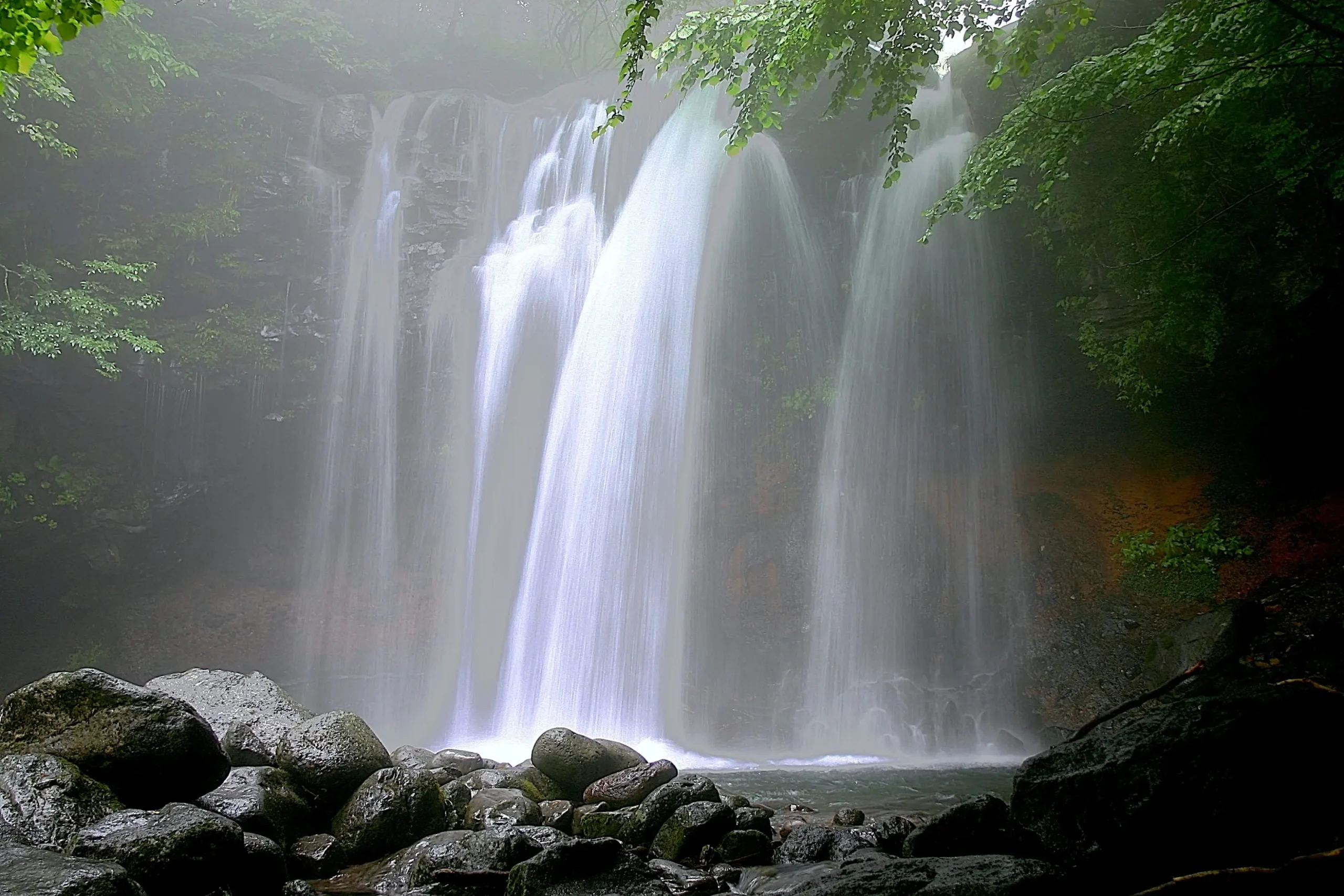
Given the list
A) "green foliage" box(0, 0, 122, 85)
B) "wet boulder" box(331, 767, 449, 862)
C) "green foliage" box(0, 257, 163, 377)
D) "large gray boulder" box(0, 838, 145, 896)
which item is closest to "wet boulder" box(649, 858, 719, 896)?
"wet boulder" box(331, 767, 449, 862)

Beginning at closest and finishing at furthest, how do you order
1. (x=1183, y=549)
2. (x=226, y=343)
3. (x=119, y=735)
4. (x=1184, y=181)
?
1. (x=119, y=735)
2. (x=1184, y=181)
3. (x=1183, y=549)
4. (x=226, y=343)

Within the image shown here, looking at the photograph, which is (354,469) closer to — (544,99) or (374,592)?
(374,592)

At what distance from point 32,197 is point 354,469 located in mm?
8192

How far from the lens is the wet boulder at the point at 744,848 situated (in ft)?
16.9

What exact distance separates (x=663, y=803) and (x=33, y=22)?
590 centimetres

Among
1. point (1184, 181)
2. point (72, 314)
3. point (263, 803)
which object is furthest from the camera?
point (72, 314)

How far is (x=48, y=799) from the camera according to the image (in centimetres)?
417

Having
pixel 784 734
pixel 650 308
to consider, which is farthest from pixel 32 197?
pixel 784 734

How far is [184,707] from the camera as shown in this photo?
523 centimetres

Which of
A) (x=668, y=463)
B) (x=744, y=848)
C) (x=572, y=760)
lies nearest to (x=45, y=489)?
(x=668, y=463)

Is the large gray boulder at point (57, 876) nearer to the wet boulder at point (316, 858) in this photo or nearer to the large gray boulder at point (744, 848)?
the wet boulder at point (316, 858)

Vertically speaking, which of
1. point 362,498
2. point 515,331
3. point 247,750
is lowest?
point 247,750

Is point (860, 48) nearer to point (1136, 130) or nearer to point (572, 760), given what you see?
point (1136, 130)

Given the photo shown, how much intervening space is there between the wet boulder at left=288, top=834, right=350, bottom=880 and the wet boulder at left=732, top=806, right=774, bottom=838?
280 cm
